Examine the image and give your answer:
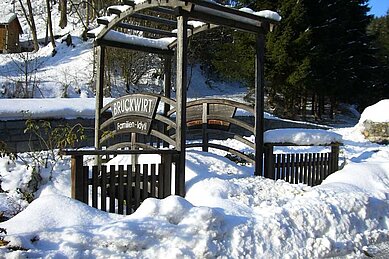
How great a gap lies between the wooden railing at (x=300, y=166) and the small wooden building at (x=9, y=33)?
26.2 meters

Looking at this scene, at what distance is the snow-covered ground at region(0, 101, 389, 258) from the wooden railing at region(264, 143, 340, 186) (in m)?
0.59

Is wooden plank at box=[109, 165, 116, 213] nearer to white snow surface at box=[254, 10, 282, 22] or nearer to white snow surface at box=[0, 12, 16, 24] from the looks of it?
white snow surface at box=[254, 10, 282, 22]

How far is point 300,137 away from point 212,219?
13.5ft

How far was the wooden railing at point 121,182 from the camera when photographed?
5.22 metres

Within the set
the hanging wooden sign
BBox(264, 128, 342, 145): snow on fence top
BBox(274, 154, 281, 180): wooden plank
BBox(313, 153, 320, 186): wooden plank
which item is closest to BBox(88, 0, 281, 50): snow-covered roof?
the hanging wooden sign

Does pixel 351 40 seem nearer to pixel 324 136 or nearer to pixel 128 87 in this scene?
pixel 128 87

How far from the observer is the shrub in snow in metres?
14.6

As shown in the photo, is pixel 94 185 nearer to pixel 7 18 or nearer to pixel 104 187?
pixel 104 187

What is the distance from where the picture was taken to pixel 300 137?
8422 millimetres

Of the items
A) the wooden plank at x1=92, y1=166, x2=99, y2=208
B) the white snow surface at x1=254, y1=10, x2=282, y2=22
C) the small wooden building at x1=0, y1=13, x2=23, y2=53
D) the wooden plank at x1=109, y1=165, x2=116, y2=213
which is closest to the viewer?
the wooden plank at x1=92, y1=166, x2=99, y2=208

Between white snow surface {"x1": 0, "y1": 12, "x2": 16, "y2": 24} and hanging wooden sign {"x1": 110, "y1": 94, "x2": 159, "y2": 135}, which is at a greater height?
white snow surface {"x1": 0, "y1": 12, "x2": 16, "y2": 24}

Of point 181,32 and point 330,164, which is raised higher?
point 181,32

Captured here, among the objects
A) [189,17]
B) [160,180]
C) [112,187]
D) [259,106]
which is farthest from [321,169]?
[112,187]

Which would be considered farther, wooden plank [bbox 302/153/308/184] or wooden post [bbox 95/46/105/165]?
wooden post [bbox 95/46/105/165]
